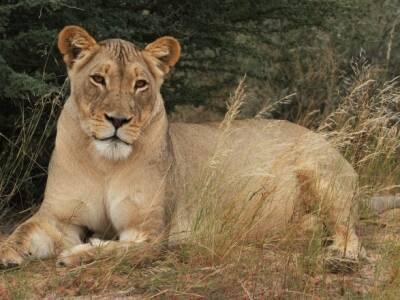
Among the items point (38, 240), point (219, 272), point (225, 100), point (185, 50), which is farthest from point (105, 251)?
point (225, 100)

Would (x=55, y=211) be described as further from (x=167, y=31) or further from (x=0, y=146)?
(x=167, y=31)

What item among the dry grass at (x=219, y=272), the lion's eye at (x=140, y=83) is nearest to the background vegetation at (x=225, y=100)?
the dry grass at (x=219, y=272)

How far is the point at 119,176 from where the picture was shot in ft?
15.9

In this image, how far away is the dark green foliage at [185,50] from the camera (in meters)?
5.89

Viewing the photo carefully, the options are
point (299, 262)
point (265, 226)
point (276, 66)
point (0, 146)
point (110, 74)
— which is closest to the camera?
point (299, 262)

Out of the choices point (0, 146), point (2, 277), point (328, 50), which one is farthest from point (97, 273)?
point (328, 50)

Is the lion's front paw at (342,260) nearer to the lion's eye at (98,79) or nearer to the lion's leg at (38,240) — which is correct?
the lion's leg at (38,240)

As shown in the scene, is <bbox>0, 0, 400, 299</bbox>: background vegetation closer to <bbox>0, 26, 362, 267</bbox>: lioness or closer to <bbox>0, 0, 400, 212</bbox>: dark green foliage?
<bbox>0, 0, 400, 212</bbox>: dark green foliage

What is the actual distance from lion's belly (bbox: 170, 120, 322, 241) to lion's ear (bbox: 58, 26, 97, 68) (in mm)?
901

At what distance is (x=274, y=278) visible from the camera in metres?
4.30

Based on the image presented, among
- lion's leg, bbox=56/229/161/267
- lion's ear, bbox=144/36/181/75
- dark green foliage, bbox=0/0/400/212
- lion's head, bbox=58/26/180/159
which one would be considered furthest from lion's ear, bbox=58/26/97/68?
lion's leg, bbox=56/229/161/267

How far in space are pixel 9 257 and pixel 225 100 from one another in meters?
3.51

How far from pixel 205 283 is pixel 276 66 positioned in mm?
5321

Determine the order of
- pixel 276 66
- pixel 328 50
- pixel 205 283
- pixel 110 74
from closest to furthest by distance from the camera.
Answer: pixel 205 283 → pixel 110 74 → pixel 328 50 → pixel 276 66
